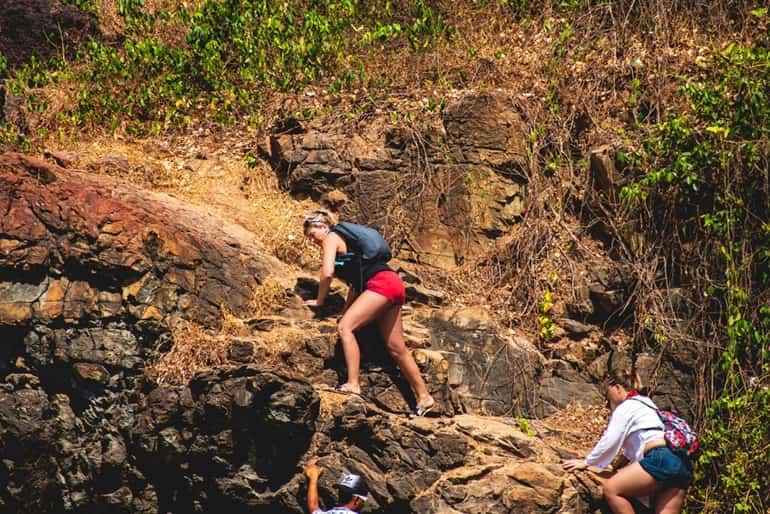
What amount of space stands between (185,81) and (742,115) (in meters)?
6.39

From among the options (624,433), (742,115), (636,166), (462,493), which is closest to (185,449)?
(462,493)

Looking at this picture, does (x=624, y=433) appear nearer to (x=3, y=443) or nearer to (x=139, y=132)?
(x=3, y=443)

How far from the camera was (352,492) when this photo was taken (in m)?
7.27

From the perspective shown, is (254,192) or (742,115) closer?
(742,115)

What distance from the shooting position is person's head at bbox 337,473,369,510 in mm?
7254

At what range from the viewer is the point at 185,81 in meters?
12.2

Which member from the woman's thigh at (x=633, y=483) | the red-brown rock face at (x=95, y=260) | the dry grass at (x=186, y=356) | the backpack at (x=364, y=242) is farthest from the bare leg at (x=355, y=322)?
the woman's thigh at (x=633, y=483)

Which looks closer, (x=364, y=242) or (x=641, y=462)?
(x=641, y=462)

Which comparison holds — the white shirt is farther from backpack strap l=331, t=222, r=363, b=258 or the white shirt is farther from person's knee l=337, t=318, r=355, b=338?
backpack strap l=331, t=222, r=363, b=258

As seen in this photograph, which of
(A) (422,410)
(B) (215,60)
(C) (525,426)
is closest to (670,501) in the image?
(C) (525,426)

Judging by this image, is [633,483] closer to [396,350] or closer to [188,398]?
[396,350]

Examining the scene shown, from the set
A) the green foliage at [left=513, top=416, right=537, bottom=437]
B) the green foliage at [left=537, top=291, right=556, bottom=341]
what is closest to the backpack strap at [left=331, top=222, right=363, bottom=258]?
the green foliage at [left=513, top=416, right=537, bottom=437]

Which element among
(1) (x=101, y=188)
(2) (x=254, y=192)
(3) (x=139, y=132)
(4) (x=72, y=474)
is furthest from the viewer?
(3) (x=139, y=132)

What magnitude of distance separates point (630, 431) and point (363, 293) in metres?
2.35
